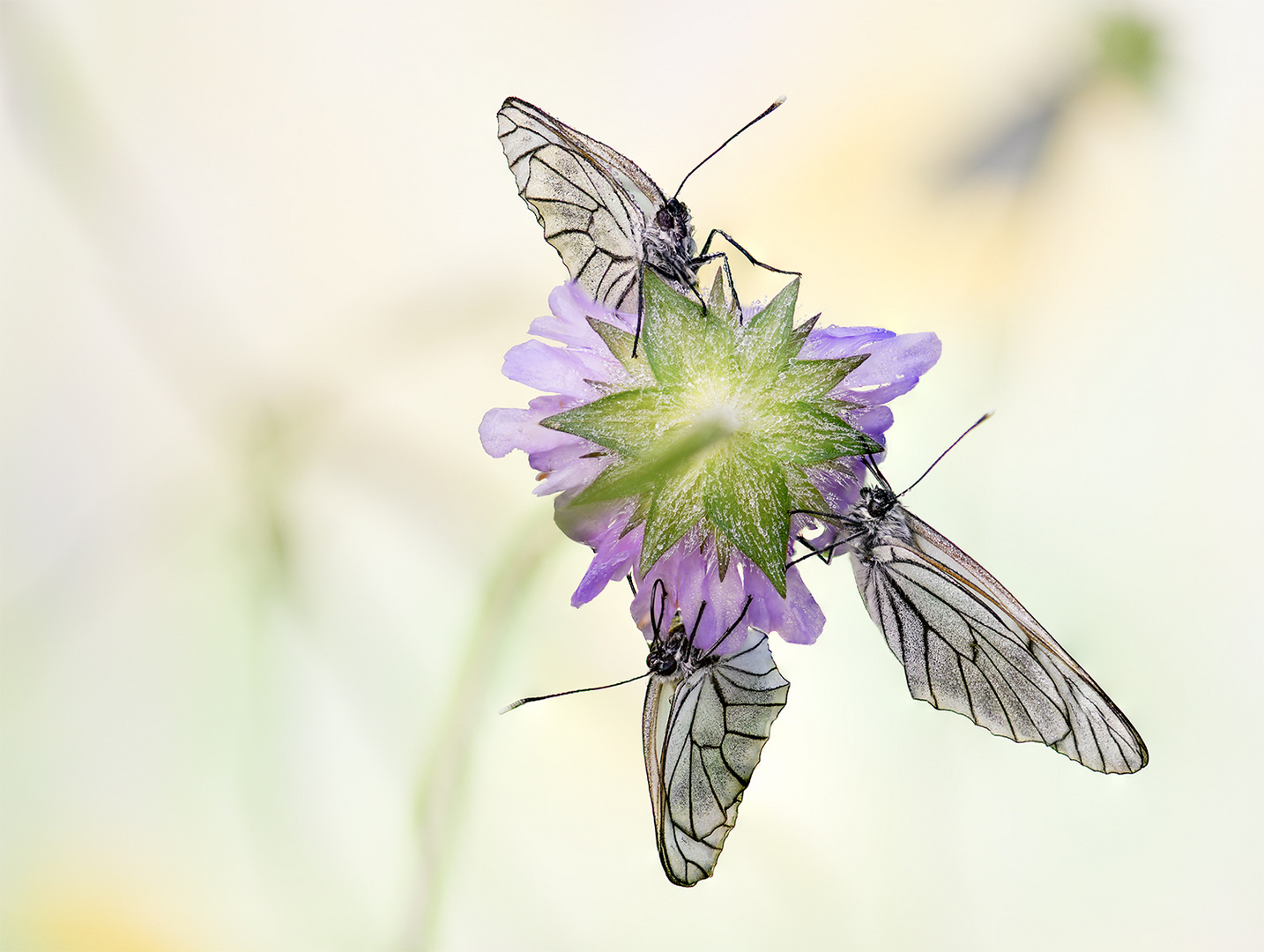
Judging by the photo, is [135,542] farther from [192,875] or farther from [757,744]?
[757,744]

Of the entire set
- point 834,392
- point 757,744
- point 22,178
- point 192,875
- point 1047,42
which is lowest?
point 192,875

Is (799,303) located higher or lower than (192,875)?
higher

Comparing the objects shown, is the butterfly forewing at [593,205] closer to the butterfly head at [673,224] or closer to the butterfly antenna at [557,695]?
the butterfly head at [673,224]

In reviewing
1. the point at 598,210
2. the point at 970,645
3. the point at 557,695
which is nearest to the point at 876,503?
the point at 970,645

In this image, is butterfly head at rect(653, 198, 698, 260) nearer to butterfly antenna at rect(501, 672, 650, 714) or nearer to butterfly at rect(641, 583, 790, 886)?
butterfly at rect(641, 583, 790, 886)

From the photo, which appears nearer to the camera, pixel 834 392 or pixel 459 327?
pixel 834 392

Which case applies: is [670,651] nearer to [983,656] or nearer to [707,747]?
[707,747]

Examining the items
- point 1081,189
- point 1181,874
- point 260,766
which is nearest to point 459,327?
point 260,766
